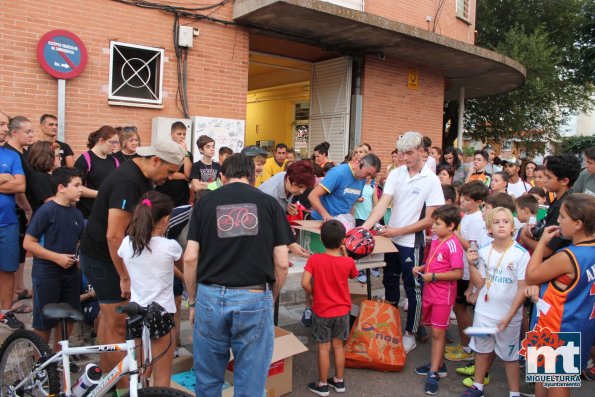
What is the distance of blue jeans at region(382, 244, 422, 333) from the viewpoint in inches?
198

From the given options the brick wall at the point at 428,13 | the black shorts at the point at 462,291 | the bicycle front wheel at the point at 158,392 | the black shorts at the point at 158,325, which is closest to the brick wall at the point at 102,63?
the brick wall at the point at 428,13

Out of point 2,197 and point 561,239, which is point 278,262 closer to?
point 561,239

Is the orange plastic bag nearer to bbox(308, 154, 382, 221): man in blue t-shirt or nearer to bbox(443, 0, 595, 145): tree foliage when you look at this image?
bbox(308, 154, 382, 221): man in blue t-shirt

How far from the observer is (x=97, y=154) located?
556 cm

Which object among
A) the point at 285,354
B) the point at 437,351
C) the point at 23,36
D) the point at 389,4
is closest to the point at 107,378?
the point at 285,354

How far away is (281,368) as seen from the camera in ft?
12.9

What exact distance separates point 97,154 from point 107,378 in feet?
11.2

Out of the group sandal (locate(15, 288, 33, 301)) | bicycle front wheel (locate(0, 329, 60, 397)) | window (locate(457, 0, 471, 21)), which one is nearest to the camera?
bicycle front wheel (locate(0, 329, 60, 397))

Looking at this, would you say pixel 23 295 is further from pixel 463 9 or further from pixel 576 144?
pixel 576 144

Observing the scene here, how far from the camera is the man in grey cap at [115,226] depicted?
3260mm

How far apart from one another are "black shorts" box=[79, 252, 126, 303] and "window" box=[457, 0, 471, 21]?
13.2m

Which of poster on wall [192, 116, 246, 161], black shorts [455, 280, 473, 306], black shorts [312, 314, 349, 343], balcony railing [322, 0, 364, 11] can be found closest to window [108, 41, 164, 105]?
poster on wall [192, 116, 246, 161]

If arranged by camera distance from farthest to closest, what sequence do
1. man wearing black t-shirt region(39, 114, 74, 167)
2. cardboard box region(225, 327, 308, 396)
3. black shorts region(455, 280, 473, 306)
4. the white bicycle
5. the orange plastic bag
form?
man wearing black t-shirt region(39, 114, 74, 167), black shorts region(455, 280, 473, 306), the orange plastic bag, cardboard box region(225, 327, 308, 396), the white bicycle

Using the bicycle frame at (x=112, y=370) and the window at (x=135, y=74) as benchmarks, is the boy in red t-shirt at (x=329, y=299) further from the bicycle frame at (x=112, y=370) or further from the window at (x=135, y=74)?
the window at (x=135, y=74)
